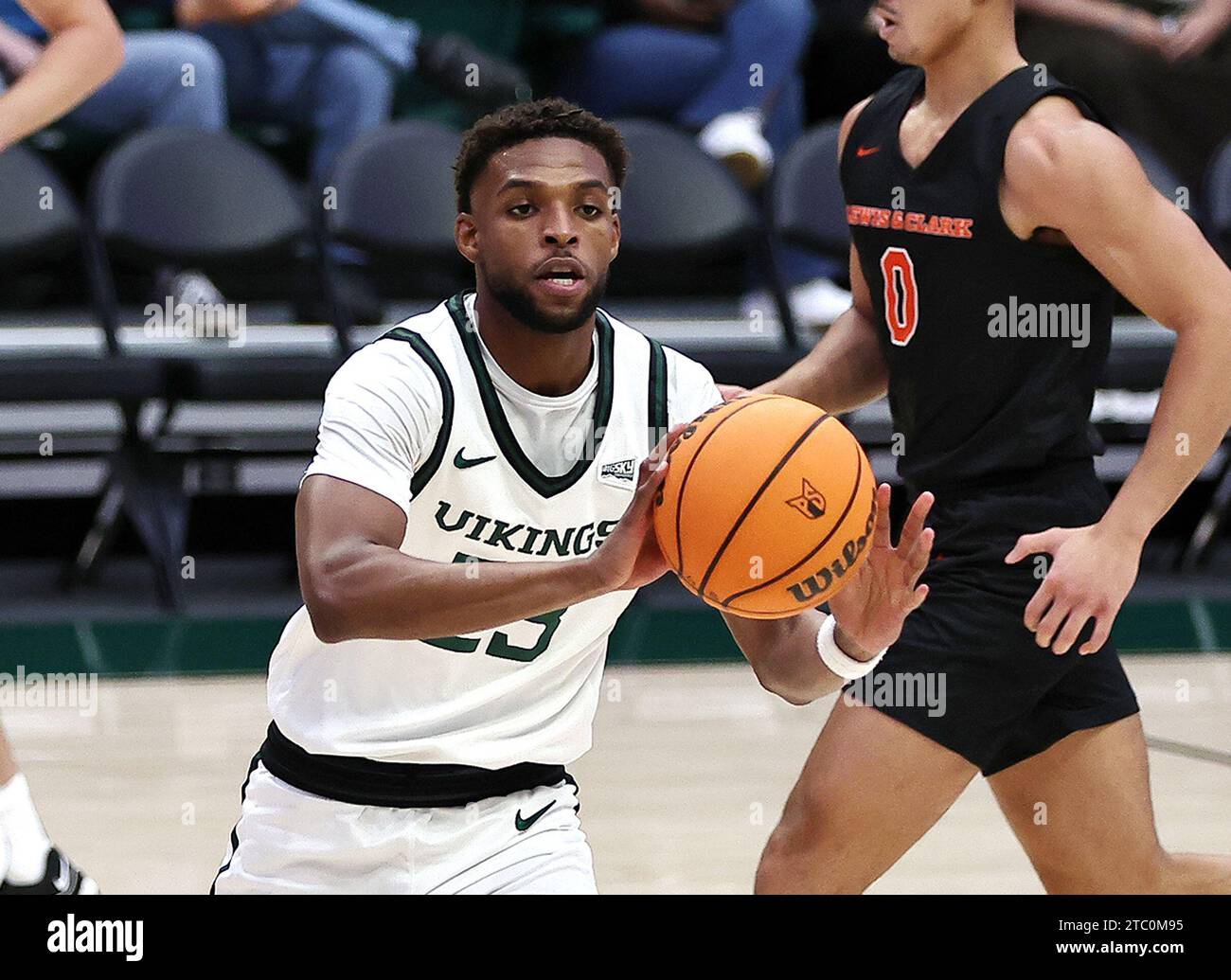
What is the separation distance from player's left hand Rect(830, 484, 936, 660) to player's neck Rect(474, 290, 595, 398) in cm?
50

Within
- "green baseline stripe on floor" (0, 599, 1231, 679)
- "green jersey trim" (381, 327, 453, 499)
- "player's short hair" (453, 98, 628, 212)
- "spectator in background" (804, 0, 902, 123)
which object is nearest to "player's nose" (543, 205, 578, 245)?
"player's short hair" (453, 98, 628, 212)

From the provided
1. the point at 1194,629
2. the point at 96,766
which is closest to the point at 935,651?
the point at 96,766

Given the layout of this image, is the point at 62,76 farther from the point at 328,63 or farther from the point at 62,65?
the point at 328,63

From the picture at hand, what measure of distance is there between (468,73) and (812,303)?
1635 mm

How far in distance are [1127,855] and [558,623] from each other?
1026mm

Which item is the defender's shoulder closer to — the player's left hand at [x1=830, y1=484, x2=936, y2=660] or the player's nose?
the player's left hand at [x1=830, y1=484, x2=936, y2=660]

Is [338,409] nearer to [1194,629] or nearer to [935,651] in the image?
[935,651]

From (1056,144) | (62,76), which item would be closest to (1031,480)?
(1056,144)

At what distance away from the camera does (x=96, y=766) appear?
5.16 m

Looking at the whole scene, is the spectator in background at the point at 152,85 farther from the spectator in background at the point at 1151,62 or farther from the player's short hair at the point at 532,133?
the player's short hair at the point at 532,133

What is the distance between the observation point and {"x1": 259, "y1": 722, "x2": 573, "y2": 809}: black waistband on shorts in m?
2.73

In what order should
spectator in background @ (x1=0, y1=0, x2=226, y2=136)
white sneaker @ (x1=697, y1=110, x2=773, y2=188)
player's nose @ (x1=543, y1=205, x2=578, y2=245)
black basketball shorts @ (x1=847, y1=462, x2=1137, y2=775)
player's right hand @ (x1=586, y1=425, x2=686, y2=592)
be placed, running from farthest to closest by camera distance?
white sneaker @ (x1=697, y1=110, x2=773, y2=188), spectator in background @ (x1=0, y1=0, x2=226, y2=136), black basketball shorts @ (x1=847, y1=462, x2=1137, y2=775), player's nose @ (x1=543, y1=205, x2=578, y2=245), player's right hand @ (x1=586, y1=425, x2=686, y2=592)

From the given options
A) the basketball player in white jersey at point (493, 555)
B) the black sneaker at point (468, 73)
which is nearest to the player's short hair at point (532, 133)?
the basketball player in white jersey at point (493, 555)

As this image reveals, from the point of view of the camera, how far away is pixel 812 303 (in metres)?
7.62
